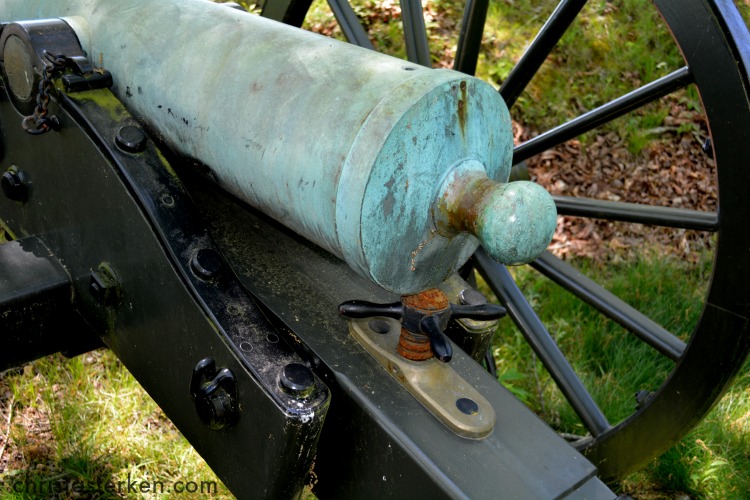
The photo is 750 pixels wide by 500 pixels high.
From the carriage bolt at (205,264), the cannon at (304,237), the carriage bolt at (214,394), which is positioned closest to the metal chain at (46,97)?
the cannon at (304,237)

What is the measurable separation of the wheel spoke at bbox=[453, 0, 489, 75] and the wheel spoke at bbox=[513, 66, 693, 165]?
9.8 inches

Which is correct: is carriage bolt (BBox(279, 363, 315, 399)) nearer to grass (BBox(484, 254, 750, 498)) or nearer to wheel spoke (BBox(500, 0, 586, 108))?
wheel spoke (BBox(500, 0, 586, 108))

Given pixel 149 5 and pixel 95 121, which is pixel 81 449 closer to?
pixel 95 121

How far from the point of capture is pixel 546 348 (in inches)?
82.7

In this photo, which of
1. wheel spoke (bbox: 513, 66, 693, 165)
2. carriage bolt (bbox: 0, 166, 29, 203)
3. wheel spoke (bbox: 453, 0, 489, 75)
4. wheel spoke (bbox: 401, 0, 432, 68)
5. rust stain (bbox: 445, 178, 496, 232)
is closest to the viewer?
rust stain (bbox: 445, 178, 496, 232)

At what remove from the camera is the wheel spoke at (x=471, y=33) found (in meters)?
2.06

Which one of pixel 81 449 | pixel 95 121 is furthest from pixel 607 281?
pixel 95 121

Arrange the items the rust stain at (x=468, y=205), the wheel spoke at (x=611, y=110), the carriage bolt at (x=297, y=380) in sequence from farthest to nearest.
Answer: the wheel spoke at (x=611, y=110) → the carriage bolt at (x=297, y=380) → the rust stain at (x=468, y=205)

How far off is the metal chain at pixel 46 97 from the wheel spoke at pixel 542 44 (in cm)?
101

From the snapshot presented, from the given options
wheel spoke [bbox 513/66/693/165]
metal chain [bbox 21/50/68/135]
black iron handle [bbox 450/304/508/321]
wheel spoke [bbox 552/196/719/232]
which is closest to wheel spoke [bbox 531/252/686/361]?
wheel spoke [bbox 552/196/719/232]

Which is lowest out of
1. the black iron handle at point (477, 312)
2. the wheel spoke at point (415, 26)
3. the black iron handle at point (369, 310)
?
the black iron handle at point (369, 310)

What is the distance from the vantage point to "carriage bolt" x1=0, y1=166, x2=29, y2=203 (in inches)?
73.5

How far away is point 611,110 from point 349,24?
801 mm

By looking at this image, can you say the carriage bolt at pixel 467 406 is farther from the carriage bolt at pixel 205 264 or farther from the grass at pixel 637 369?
the grass at pixel 637 369
